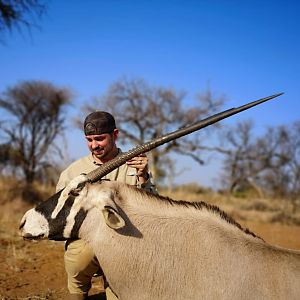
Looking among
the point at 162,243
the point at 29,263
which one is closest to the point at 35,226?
the point at 162,243

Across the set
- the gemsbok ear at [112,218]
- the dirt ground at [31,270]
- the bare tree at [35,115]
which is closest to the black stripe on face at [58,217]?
the gemsbok ear at [112,218]

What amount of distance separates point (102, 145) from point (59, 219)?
1222mm

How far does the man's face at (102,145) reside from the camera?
470 centimetres

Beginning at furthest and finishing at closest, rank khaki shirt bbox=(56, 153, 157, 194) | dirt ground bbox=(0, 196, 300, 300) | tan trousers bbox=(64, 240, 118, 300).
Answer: dirt ground bbox=(0, 196, 300, 300) < khaki shirt bbox=(56, 153, 157, 194) < tan trousers bbox=(64, 240, 118, 300)

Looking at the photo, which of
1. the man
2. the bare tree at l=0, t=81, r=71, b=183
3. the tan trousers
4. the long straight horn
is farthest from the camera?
the bare tree at l=0, t=81, r=71, b=183

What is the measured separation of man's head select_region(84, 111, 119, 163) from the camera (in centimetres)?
462

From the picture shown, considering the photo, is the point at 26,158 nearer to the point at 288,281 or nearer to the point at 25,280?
the point at 25,280

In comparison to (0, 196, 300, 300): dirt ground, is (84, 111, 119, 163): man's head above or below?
above

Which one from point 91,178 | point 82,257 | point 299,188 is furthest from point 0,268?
point 299,188

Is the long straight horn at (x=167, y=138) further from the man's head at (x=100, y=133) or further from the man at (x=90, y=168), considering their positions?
the man's head at (x=100, y=133)

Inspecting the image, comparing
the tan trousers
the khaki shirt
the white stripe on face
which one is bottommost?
the tan trousers

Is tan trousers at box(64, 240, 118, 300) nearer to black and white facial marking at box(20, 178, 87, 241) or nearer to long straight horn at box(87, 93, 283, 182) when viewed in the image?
black and white facial marking at box(20, 178, 87, 241)

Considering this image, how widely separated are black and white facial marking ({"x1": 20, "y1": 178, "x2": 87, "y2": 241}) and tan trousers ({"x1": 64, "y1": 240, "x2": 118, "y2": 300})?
0.25 m

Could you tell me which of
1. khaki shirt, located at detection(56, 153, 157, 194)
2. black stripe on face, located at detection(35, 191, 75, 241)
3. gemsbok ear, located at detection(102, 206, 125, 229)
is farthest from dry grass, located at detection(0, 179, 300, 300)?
gemsbok ear, located at detection(102, 206, 125, 229)
